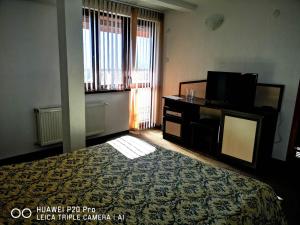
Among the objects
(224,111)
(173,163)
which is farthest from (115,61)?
(173,163)

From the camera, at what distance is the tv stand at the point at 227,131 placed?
301 cm

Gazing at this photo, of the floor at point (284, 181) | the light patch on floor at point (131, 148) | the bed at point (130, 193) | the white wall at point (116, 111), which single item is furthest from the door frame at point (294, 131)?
the white wall at point (116, 111)

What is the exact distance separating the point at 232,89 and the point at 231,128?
638 mm

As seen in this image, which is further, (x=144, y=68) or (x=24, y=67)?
(x=144, y=68)

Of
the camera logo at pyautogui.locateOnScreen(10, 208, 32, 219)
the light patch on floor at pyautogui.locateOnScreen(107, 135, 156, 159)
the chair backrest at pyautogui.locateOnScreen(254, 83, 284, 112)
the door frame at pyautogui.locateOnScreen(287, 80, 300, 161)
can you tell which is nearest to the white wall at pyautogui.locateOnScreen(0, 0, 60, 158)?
the light patch on floor at pyautogui.locateOnScreen(107, 135, 156, 159)

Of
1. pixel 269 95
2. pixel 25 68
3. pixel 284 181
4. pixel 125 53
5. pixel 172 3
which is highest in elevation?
pixel 172 3

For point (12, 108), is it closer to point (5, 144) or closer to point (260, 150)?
point (5, 144)

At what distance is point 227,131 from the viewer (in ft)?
10.8

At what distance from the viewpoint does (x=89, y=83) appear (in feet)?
12.6

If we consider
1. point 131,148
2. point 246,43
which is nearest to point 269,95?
point 246,43

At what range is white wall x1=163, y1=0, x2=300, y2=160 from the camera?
3.13 meters

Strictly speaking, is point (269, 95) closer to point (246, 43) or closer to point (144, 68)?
point (246, 43)

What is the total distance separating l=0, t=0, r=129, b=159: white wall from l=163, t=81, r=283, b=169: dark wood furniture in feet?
7.03

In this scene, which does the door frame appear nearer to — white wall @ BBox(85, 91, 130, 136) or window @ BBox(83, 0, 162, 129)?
window @ BBox(83, 0, 162, 129)
